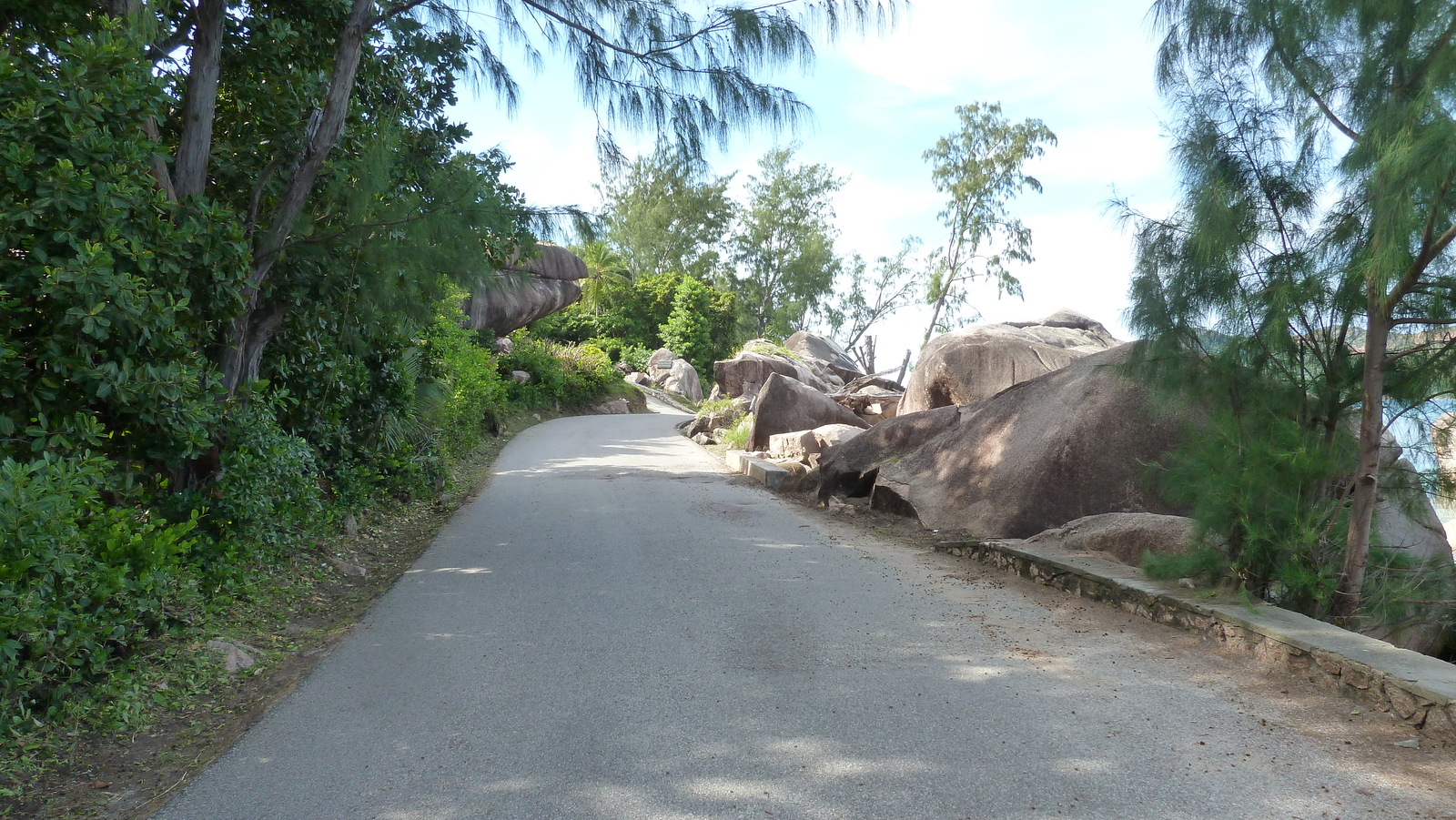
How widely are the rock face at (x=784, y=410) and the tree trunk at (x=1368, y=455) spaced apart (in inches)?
445

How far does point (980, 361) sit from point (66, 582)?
1264 centimetres

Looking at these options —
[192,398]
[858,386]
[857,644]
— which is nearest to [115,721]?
[192,398]

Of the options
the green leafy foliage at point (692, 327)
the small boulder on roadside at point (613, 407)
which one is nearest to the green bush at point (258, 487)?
the small boulder on roadside at point (613, 407)

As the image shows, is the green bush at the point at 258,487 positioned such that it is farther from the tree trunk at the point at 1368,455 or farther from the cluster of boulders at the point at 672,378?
the cluster of boulders at the point at 672,378

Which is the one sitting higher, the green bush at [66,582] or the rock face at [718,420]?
the rock face at [718,420]

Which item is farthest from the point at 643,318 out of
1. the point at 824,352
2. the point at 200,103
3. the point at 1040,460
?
the point at 200,103

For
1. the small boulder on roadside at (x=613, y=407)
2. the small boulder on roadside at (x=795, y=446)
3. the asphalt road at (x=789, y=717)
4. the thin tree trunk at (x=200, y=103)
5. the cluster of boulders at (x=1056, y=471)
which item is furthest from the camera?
the small boulder on roadside at (x=613, y=407)

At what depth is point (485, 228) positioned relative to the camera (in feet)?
21.4

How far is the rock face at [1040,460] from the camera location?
26.3 feet

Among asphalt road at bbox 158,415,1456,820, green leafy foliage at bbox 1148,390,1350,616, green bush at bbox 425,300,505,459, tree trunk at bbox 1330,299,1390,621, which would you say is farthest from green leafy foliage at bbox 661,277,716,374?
tree trunk at bbox 1330,299,1390,621

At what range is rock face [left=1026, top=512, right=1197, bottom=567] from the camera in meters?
6.75

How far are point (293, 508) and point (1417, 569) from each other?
7.17 m

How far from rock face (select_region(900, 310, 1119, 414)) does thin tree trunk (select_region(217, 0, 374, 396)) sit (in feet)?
31.3

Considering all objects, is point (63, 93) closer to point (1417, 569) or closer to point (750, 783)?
point (750, 783)
